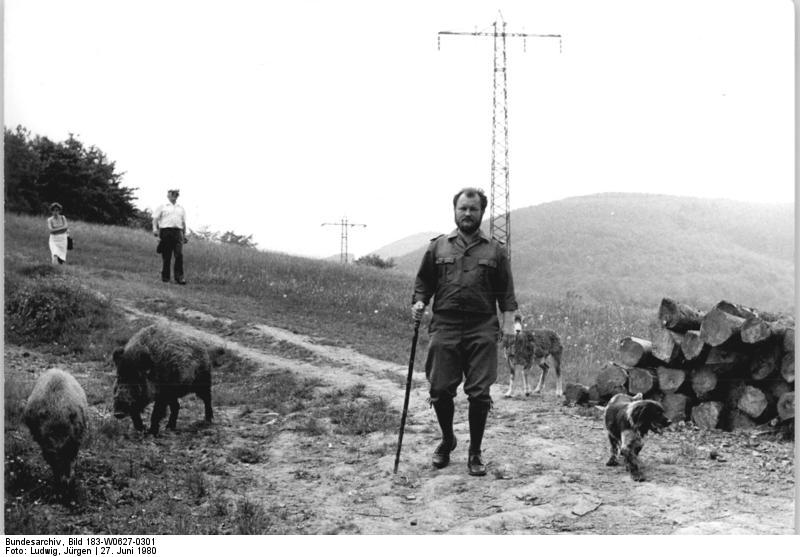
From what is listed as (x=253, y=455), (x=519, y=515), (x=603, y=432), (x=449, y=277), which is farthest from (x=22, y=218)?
(x=603, y=432)

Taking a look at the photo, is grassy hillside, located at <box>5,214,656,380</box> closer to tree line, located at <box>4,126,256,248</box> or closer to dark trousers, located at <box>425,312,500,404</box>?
tree line, located at <box>4,126,256,248</box>

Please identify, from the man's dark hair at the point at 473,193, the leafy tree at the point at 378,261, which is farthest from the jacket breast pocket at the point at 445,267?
the leafy tree at the point at 378,261

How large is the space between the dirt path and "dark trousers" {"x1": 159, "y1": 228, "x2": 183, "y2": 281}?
8.70ft

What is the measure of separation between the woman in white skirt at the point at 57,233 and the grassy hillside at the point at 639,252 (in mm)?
7770

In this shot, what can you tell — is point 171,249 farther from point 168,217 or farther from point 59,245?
point 59,245

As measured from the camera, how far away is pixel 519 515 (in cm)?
459

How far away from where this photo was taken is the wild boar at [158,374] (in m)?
6.24

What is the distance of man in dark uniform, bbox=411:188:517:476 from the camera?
5.39 metres

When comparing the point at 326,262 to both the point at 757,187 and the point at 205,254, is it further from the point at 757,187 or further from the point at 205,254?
the point at 757,187

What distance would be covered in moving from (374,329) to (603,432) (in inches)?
192

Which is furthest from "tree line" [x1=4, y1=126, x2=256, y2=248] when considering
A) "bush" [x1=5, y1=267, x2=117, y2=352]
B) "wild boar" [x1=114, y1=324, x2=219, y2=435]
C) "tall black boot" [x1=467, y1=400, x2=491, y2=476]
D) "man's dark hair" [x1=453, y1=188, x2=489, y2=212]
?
"tall black boot" [x1=467, y1=400, x2=491, y2=476]

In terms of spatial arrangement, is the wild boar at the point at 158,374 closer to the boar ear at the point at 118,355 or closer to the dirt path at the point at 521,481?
the boar ear at the point at 118,355

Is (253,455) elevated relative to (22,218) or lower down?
lower down
